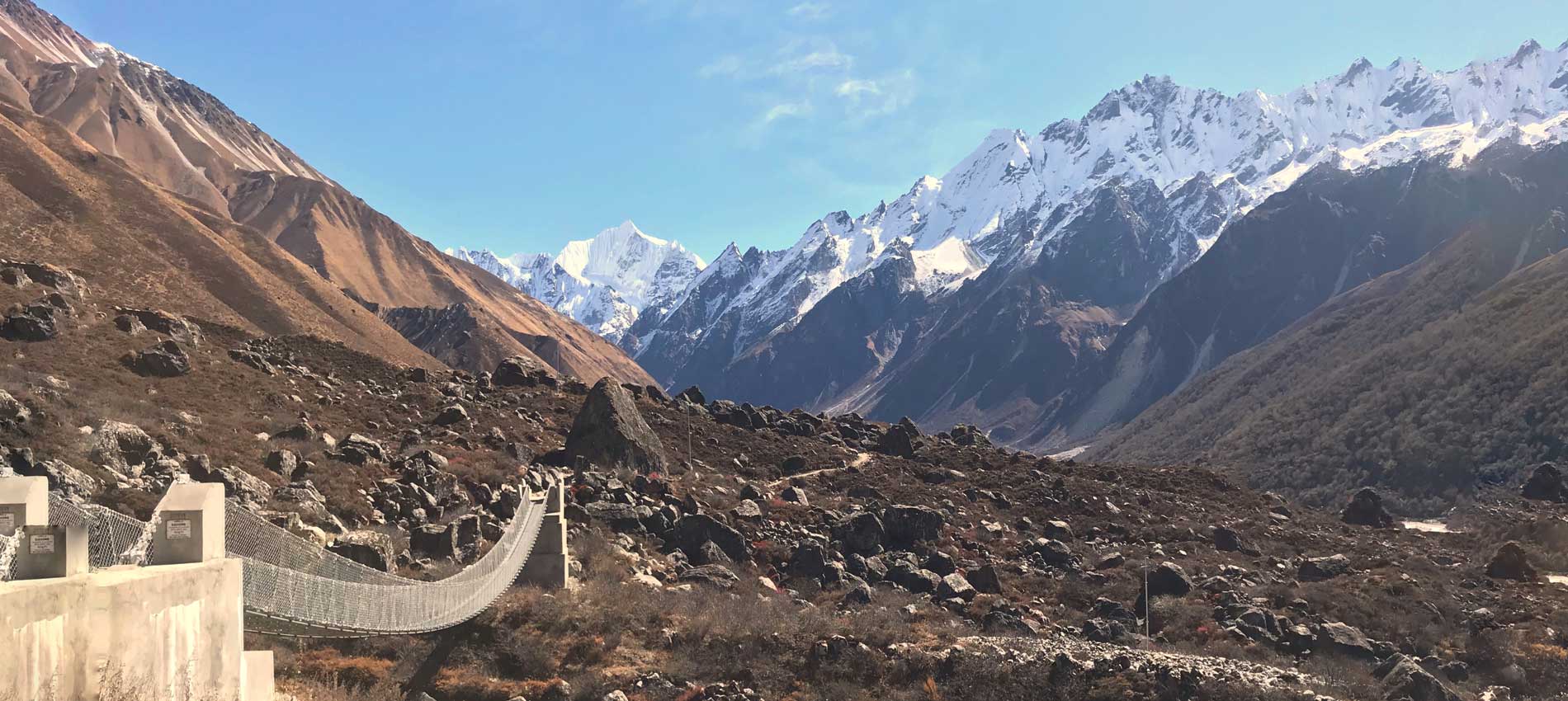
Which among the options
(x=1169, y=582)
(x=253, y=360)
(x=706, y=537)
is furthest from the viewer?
(x=253, y=360)

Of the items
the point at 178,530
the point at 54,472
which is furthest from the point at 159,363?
the point at 178,530

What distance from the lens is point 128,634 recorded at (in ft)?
28.4

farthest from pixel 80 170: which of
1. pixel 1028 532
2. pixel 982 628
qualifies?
pixel 982 628

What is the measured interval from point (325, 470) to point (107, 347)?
12.5 metres

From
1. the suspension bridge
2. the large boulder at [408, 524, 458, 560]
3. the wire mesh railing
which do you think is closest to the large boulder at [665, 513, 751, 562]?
the large boulder at [408, 524, 458, 560]

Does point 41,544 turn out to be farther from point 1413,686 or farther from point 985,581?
point 985,581

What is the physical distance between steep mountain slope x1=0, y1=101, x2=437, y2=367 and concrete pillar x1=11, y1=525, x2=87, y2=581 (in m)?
49.9

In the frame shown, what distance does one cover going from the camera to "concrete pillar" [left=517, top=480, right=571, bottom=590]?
20.5 meters

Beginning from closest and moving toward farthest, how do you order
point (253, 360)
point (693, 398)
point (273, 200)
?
1. point (253, 360)
2. point (693, 398)
3. point (273, 200)

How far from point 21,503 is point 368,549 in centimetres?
1055

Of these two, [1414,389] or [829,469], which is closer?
[829,469]

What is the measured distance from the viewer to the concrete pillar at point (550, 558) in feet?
67.4

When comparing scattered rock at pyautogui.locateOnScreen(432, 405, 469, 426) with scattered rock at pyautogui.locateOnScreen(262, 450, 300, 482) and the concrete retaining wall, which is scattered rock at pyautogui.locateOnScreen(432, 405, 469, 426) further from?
the concrete retaining wall

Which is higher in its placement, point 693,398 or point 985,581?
point 693,398
